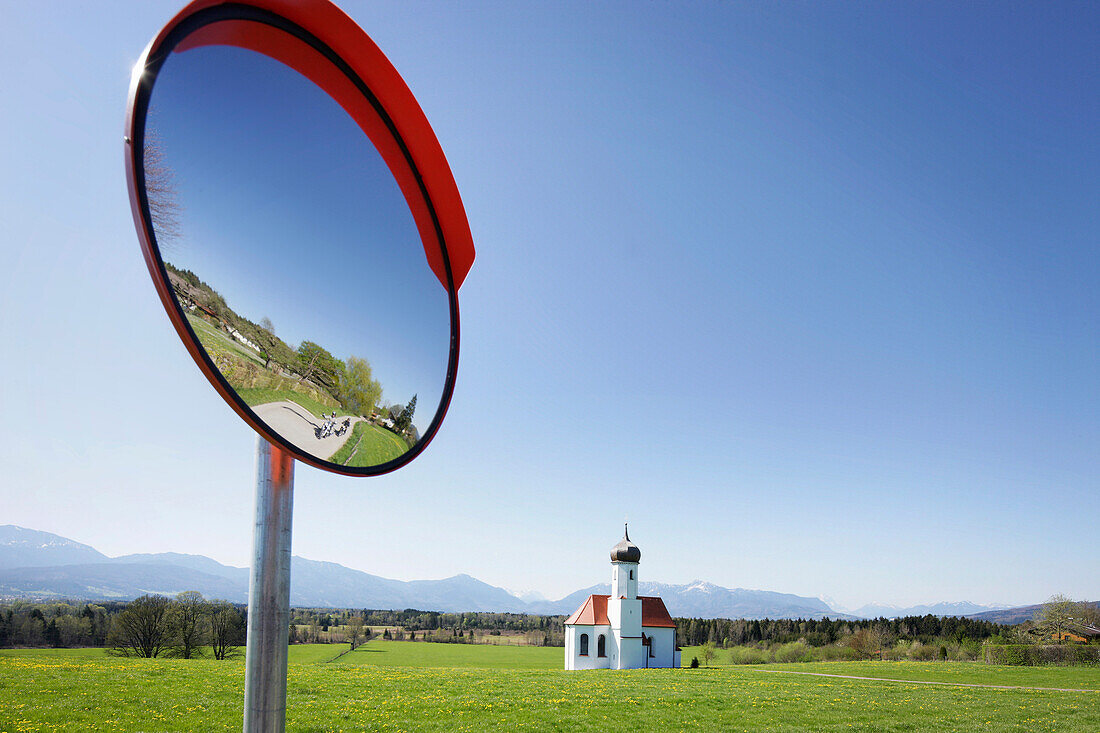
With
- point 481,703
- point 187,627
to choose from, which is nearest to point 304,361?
point 481,703

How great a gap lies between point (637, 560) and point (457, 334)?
52.4 metres

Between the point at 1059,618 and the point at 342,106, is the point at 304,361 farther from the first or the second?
the point at 1059,618

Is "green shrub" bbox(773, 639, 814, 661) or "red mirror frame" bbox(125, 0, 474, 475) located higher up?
"red mirror frame" bbox(125, 0, 474, 475)

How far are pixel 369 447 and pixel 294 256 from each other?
2.20ft

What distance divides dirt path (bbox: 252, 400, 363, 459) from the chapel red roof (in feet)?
A: 171

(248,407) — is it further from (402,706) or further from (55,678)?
(55,678)

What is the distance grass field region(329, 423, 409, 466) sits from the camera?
2.04m

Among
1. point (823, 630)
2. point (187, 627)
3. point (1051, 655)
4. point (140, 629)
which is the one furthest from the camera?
point (823, 630)

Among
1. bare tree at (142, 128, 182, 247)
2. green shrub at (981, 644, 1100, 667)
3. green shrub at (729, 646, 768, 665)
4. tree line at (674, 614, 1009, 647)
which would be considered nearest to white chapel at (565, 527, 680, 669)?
green shrub at (729, 646, 768, 665)

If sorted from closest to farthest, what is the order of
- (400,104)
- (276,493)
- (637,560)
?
(276,493) < (400,104) < (637,560)

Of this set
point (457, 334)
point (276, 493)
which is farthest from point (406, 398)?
point (276, 493)

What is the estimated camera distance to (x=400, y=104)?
2262 mm

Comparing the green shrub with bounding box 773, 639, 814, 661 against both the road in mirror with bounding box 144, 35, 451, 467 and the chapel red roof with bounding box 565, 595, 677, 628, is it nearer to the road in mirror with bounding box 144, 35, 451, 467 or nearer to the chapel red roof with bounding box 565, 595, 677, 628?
the chapel red roof with bounding box 565, 595, 677, 628

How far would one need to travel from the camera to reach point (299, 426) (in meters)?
1.92
